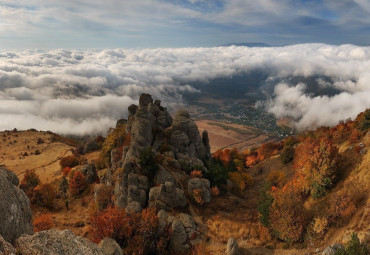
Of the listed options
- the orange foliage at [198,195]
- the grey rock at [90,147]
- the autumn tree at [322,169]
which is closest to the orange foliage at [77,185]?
the orange foliage at [198,195]

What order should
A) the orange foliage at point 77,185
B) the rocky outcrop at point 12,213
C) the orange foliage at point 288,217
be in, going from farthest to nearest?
1. the orange foliage at point 77,185
2. the orange foliage at point 288,217
3. the rocky outcrop at point 12,213

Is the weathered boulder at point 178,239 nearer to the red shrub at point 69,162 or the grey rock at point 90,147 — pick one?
the red shrub at point 69,162

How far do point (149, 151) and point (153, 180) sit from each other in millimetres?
4773

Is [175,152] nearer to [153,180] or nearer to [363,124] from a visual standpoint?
[153,180]

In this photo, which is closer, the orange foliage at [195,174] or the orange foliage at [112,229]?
the orange foliage at [112,229]

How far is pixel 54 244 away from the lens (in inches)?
355

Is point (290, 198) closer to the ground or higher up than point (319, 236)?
higher up

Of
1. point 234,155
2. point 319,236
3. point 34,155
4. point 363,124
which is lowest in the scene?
point 34,155

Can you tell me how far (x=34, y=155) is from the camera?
9262cm

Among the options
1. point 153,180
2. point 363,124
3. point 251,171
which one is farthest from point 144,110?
point 363,124

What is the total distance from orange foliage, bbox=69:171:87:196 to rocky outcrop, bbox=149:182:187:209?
22287 mm

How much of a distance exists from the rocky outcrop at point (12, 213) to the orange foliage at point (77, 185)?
39.7 metres

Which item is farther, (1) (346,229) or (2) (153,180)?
(2) (153,180)

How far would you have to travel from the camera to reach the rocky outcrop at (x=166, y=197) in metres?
33.1
